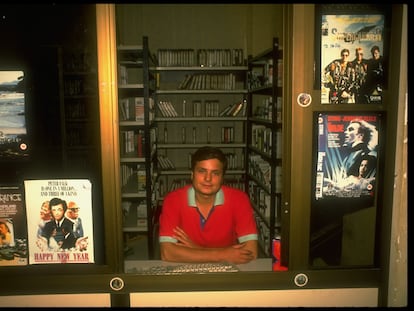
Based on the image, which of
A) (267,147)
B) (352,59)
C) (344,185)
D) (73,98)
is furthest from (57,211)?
(73,98)

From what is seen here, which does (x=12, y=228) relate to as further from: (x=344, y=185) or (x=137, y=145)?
(x=137, y=145)

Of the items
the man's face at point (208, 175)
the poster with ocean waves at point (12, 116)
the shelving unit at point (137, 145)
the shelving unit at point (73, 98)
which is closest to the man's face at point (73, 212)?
the poster with ocean waves at point (12, 116)

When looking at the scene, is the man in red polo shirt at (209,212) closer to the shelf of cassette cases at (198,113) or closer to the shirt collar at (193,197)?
the shirt collar at (193,197)

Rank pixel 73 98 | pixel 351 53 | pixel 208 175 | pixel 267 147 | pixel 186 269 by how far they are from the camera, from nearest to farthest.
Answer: pixel 351 53, pixel 186 269, pixel 208 175, pixel 267 147, pixel 73 98

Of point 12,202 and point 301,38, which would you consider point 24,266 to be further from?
point 301,38

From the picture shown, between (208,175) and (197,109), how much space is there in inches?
128

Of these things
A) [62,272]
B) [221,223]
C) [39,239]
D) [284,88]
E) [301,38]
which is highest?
[301,38]

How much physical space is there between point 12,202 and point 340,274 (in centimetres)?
124

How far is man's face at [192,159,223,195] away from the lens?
242 cm

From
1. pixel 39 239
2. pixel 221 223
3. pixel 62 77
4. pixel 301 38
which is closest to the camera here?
pixel 301 38

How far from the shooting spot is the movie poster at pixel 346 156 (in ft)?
4.33

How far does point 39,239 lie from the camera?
1384 mm

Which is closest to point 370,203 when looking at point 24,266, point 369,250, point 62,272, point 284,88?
point 369,250

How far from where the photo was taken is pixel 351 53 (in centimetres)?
130
